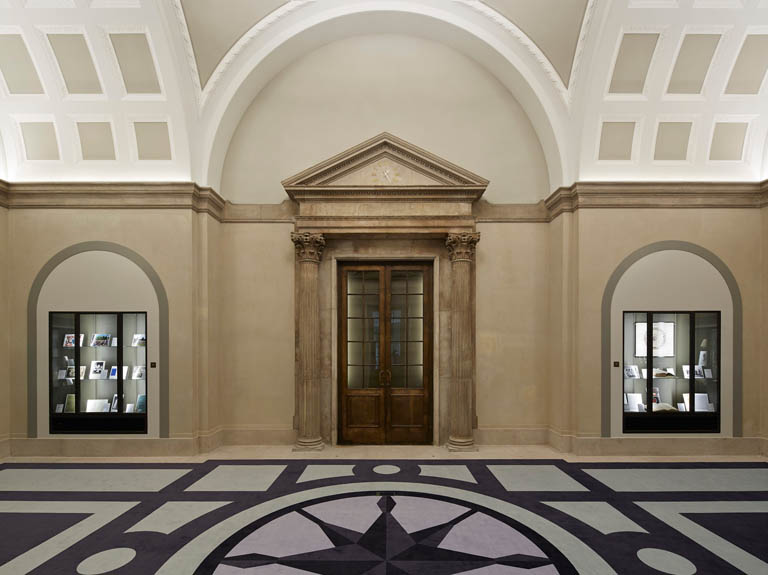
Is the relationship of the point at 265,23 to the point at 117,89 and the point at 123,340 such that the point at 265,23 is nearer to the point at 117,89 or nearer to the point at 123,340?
the point at 117,89

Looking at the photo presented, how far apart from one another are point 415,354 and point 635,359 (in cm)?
381

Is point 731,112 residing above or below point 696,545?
above

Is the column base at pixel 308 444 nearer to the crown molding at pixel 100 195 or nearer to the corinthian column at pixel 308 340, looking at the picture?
the corinthian column at pixel 308 340

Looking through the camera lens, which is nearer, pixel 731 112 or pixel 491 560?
pixel 491 560

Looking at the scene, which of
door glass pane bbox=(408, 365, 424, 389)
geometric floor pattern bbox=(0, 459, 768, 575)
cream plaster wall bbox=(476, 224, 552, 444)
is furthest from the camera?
door glass pane bbox=(408, 365, 424, 389)

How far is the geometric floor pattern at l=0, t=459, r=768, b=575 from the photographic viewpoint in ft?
12.8

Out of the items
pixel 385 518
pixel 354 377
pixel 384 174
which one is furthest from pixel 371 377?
pixel 384 174

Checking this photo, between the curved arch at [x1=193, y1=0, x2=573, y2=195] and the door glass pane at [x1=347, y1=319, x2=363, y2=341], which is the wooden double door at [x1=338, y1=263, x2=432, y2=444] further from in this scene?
the curved arch at [x1=193, y1=0, x2=573, y2=195]

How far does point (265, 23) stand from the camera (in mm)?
6934

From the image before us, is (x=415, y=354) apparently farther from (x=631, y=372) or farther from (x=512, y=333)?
(x=631, y=372)

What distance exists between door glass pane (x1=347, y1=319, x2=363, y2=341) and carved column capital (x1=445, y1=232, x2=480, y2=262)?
6.84ft

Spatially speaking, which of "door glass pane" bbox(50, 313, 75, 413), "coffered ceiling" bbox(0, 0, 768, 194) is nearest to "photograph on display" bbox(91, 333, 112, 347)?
"door glass pane" bbox(50, 313, 75, 413)

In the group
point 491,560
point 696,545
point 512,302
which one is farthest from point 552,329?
point 491,560

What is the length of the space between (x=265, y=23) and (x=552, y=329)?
716 centimetres
